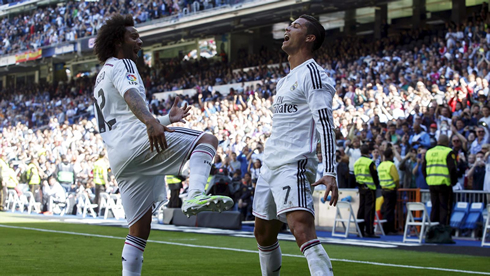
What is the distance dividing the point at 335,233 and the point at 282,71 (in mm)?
13950

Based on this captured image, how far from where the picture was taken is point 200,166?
5125 mm

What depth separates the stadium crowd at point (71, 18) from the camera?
35.4m

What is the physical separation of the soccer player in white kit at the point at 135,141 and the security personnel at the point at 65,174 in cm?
1941

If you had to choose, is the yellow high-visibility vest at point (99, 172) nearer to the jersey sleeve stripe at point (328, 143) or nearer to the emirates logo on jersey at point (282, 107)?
the emirates logo on jersey at point (282, 107)

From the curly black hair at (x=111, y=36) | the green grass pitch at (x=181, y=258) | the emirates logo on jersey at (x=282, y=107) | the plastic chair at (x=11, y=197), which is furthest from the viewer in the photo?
the plastic chair at (x=11, y=197)

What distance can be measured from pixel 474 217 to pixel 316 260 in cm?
990

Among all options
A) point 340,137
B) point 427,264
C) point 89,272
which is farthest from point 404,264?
point 340,137

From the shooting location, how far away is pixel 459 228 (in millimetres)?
13797

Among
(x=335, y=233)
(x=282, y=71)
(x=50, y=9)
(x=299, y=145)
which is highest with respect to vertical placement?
(x=50, y=9)

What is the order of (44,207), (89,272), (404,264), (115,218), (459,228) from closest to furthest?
1. (89,272)
2. (404,264)
3. (459,228)
4. (115,218)
5. (44,207)

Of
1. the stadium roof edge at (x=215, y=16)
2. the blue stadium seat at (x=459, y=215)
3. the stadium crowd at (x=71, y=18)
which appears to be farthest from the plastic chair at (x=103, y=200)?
the stadium crowd at (x=71, y=18)

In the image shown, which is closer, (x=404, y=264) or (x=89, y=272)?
(x=89, y=272)

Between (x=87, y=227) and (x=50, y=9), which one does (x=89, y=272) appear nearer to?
(x=87, y=227)

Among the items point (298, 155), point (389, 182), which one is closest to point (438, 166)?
point (389, 182)
